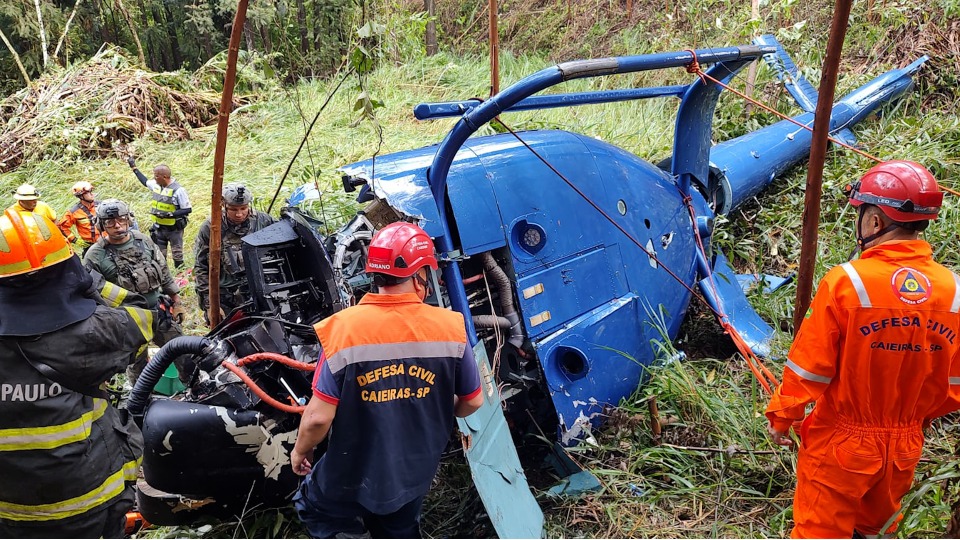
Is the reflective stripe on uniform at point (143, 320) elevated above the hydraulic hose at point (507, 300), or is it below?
above

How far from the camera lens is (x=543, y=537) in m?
3.00

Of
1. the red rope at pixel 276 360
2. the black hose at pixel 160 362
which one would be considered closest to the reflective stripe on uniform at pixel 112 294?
the black hose at pixel 160 362

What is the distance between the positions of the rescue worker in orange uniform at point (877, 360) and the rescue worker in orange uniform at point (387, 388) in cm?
120

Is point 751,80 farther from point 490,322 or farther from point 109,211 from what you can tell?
point 109,211

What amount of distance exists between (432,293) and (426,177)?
2.11ft

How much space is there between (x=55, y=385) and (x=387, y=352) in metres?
1.25

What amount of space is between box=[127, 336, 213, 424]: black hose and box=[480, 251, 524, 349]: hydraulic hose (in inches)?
55.1

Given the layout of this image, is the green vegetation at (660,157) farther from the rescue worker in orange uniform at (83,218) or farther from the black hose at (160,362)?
the rescue worker in orange uniform at (83,218)

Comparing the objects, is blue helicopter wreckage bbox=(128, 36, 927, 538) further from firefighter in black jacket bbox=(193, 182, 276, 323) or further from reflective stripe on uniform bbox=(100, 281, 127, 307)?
firefighter in black jacket bbox=(193, 182, 276, 323)

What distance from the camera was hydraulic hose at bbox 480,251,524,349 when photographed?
338cm

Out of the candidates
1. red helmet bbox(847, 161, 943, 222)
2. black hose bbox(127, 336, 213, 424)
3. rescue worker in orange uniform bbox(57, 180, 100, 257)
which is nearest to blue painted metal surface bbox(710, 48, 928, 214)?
Result: red helmet bbox(847, 161, 943, 222)

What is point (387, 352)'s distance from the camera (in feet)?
6.85

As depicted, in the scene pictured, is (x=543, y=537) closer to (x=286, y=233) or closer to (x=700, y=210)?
(x=286, y=233)

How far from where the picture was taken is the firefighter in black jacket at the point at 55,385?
7.32ft
